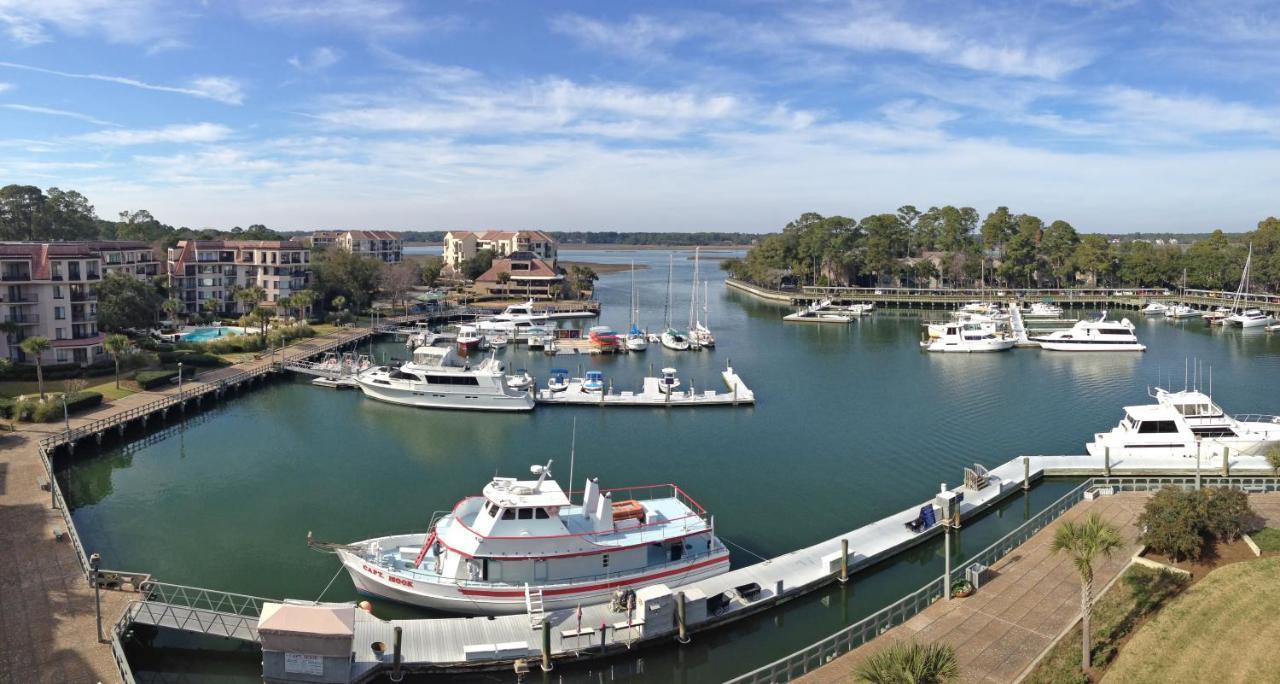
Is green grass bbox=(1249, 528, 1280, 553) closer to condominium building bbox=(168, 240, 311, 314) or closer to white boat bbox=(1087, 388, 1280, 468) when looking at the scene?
white boat bbox=(1087, 388, 1280, 468)

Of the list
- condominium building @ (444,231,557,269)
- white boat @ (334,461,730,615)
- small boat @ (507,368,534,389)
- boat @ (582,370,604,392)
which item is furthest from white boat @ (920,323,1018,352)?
condominium building @ (444,231,557,269)

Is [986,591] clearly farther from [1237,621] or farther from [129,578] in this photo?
[129,578]

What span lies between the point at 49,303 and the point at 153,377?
30.4ft

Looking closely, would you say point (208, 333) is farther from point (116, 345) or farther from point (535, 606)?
point (535, 606)

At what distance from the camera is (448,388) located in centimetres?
4975

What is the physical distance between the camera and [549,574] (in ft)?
75.9

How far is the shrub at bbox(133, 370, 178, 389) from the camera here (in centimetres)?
4928

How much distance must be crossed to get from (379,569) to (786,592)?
11648 mm

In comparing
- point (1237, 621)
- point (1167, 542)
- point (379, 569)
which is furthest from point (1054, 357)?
point (379, 569)

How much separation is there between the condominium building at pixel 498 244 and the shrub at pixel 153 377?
9967 cm

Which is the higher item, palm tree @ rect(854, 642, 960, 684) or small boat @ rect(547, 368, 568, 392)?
palm tree @ rect(854, 642, 960, 684)

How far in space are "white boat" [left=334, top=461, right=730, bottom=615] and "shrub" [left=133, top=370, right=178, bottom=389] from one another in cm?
3231

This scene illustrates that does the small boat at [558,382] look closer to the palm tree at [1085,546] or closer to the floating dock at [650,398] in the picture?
the floating dock at [650,398]

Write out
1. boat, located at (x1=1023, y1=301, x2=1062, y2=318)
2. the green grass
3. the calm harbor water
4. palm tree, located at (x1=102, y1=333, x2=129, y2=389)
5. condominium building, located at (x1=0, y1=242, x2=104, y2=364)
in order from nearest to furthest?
the green grass → the calm harbor water → palm tree, located at (x1=102, y1=333, x2=129, y2=389) → condominium building, located at (x1=0, y1=242, x2=104, y2=364) → boat, located at (x1=1023, y1=301, x2=1062, y2=318)
